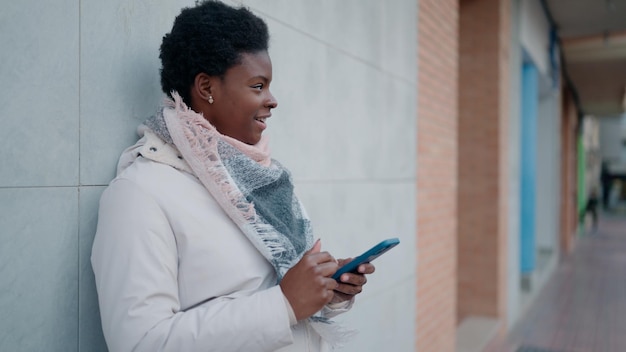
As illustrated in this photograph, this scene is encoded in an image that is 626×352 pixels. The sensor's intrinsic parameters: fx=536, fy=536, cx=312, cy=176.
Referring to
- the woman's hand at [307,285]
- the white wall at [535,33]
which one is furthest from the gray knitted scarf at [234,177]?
the white wall at [535,33]

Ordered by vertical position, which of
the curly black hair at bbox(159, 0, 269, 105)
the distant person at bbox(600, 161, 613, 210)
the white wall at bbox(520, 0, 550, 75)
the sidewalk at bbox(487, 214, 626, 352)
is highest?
the white wall at bbox(520, 0, 550, 75)

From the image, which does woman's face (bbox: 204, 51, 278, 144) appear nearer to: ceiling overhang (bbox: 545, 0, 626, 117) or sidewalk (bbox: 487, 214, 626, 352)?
sidewalk (bbox: 487, 214, 626, 352)

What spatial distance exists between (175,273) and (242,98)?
1.63 feet

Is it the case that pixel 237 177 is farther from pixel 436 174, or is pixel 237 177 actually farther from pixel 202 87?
pixel 436 174

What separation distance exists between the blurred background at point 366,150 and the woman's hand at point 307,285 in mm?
543

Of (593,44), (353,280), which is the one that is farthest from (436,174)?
(593,44)

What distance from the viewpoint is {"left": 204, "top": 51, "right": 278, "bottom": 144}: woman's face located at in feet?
4.69

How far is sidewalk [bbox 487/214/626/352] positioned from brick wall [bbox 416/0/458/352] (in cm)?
159

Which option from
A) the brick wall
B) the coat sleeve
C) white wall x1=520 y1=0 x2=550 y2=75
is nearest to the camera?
the coat sleeve

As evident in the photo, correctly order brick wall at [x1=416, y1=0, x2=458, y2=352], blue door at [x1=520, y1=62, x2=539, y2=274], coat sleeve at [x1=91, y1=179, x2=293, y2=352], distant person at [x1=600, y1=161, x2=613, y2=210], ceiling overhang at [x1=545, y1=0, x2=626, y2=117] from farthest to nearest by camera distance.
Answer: distant person at [x1=600, y1=161, x2=613, y2=210] < ceiling overhang at [x1=545, y1=0, x2=626, y2=117] < blue door at [x1=520, y1=62, x2=539, y2=274] < brick wall at [x1=416, y1=0, x2=458, y2=352] < coat sleeve at [x1=91, y1=179, x2=293, y2=352]

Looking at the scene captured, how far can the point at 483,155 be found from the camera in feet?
19.3

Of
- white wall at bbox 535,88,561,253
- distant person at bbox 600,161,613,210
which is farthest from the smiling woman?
distant person at bbox 600,161,613,210

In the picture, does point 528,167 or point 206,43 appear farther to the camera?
point 528,167

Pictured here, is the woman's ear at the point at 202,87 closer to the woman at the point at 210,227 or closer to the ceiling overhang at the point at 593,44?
the woman at the point at 210,227
